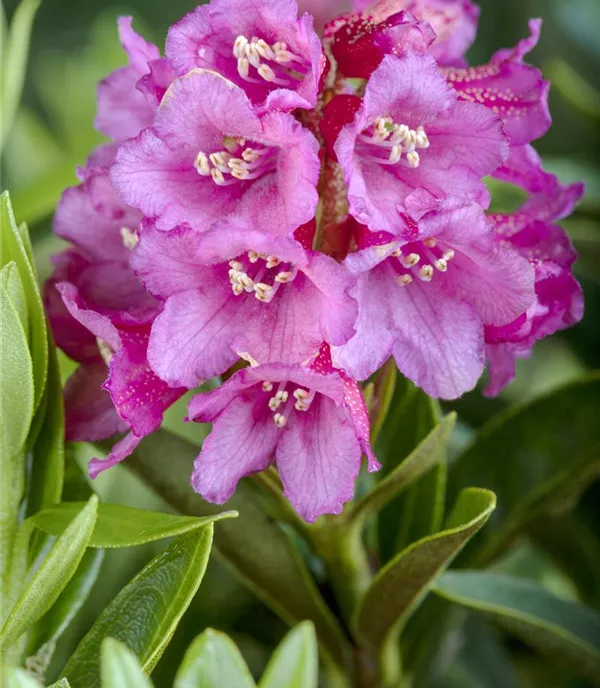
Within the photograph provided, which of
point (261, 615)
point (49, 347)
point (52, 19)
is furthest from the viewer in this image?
point (52, 19)

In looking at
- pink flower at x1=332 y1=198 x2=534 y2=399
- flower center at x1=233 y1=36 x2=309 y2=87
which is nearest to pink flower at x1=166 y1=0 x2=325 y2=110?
flower center at x1=233 y1=36 x2=309 y2=87

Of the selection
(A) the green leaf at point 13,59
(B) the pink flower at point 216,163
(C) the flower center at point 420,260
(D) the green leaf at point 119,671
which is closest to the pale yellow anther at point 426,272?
(C) the flower center at point 420,260

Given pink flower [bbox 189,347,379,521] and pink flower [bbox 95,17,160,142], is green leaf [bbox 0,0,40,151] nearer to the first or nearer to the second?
pink flower [bbox 95,17,160,142]

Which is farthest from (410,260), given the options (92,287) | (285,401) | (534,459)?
(534,459)

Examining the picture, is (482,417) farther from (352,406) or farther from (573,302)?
(352,406)

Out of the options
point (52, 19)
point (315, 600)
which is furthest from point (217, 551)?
point (52, 19)
